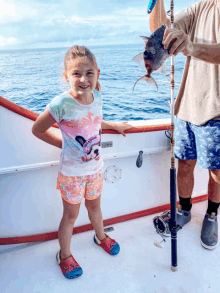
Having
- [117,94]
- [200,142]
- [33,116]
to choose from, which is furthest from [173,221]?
[117,94]

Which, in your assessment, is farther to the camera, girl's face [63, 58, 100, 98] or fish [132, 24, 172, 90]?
girl's face [63, 58, 100, 98]

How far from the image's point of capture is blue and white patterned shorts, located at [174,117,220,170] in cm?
152

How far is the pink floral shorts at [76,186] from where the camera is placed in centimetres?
131

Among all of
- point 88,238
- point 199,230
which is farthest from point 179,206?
point 88,238

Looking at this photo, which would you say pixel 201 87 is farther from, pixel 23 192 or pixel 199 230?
pixel 23 192

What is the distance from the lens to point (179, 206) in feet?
6.32

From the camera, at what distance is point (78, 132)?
49.2 inches

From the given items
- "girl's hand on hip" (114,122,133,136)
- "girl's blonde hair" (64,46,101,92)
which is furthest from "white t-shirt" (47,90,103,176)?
"girl's hand on hip" (114,122,133,136)

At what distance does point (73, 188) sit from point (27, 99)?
10.8 ft

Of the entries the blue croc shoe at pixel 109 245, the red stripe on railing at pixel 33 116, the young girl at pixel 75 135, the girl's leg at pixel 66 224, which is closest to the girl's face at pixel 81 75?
the young girl at pixel 75 135

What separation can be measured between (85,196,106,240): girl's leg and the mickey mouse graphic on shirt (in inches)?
12.2

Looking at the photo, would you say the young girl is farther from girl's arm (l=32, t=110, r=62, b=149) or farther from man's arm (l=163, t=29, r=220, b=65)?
man's arm (l=163, t=29, r=220, b=65)

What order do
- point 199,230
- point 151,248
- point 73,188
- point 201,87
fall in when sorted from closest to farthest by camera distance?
point 73,188, point 201,87, point 151,248, point 199,230

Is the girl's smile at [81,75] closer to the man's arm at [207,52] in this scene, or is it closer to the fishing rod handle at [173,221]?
the man's arm at [207,52]
